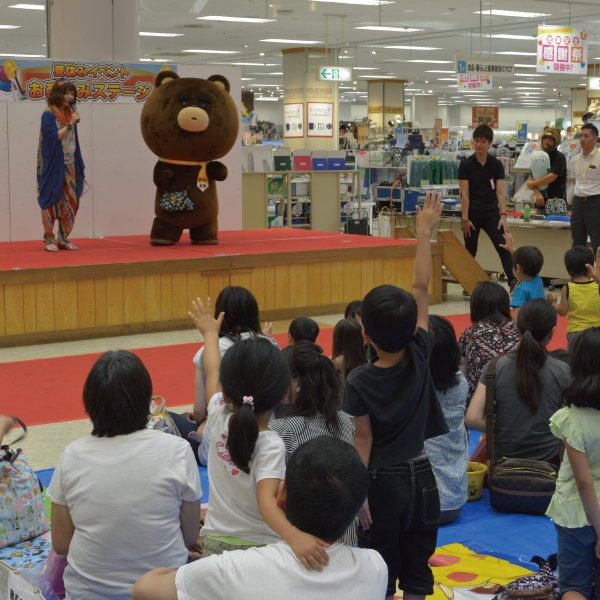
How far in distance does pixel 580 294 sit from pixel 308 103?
15.1 m

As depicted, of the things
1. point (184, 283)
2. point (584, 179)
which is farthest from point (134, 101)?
point (584, 179)

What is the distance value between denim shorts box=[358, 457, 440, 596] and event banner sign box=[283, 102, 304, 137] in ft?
57.0

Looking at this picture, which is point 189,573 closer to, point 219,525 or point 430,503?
point 219,525

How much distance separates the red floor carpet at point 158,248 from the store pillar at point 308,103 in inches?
403

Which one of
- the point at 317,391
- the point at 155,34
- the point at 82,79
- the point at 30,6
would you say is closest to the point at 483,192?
the point at 82,79

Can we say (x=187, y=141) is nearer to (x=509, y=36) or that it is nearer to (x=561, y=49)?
(x=561, y=49)

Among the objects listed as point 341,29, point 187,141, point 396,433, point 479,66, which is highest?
point 341,29

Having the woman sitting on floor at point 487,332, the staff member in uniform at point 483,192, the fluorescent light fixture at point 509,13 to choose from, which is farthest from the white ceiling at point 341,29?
the woman sitting on floor at point 487,332

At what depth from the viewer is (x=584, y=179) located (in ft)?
23.9

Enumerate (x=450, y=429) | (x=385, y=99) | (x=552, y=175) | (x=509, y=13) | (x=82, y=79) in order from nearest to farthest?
(x=450, y=429), (x=82, y=79), (x=552, y=175), (x=509, y=13), (x=385, y=99)

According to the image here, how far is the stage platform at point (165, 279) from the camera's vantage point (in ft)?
20.4

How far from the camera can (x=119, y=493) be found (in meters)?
1.89

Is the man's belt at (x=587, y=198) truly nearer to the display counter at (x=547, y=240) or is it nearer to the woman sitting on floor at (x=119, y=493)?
the display counter at (x=547, y=240)

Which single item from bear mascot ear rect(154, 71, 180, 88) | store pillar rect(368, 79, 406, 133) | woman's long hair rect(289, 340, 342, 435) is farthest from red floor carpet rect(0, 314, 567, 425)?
store pillar rect(368, 79, 406, 133)
